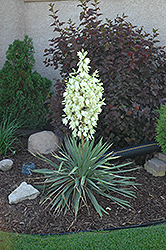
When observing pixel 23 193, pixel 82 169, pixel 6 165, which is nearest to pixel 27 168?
pixel 6 165

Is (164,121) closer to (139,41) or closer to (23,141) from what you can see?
(139,41)

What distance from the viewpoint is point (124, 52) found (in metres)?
3.98

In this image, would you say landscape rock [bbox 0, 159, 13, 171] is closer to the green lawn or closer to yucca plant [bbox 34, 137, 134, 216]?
yucca plant [bbox 34, 137, 134, 216]

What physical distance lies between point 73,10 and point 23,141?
258cm

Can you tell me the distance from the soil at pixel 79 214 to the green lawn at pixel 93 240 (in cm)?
13

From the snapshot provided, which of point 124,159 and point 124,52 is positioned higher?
point 124,52

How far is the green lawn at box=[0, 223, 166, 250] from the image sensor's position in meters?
2.56

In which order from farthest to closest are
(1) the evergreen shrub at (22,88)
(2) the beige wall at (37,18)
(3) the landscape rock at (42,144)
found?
(2) the beige wall at (37,18), (1) the evergreen shrub at (22,88), (3) the landscape rock at (42,144)

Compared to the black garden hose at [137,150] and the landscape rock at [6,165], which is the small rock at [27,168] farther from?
the black garden hose at [137,150]

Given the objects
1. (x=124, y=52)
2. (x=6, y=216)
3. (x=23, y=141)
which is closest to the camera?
(x=6, y=216)

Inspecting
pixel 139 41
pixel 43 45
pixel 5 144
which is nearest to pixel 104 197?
pixel 5 144

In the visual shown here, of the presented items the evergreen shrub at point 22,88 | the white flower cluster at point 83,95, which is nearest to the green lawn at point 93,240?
the white flower cluster at point 83,95

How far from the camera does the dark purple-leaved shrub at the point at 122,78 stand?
3.91m

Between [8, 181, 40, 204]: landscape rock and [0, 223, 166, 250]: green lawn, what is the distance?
48 cm
